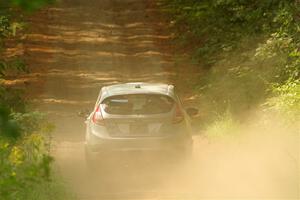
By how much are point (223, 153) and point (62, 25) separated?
18437 mm

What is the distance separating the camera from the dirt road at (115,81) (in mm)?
11758

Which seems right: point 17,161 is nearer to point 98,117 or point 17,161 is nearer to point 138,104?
point 98,117

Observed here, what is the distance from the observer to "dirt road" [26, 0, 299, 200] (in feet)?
38.6

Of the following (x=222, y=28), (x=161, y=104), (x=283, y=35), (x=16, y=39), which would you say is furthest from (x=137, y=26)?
(x=161, y=104)

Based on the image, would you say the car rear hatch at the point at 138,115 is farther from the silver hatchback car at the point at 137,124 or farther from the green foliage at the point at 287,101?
the green foliage at the point at 287,101

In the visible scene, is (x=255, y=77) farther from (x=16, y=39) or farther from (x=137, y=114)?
(x=16, y=39)

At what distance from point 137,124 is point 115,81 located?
10.6 m

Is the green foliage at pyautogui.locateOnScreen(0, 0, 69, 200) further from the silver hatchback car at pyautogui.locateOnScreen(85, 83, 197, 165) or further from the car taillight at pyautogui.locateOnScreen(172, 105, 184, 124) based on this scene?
the car taillight at pyautogui.locateOnScreen(172, 105, 184, 124)

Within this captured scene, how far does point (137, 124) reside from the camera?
12.1 metres

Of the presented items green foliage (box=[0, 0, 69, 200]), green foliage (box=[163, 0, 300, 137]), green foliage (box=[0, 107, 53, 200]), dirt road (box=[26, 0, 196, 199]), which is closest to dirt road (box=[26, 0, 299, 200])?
dirt road (box=[26, 0, 196, 199])

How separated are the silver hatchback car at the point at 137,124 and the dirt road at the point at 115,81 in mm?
535

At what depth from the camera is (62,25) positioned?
31875mm

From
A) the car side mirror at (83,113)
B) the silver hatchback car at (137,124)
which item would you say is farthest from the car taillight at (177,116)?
the car side mirror at (83,113)

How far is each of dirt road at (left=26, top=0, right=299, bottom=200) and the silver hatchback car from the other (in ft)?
1.76
